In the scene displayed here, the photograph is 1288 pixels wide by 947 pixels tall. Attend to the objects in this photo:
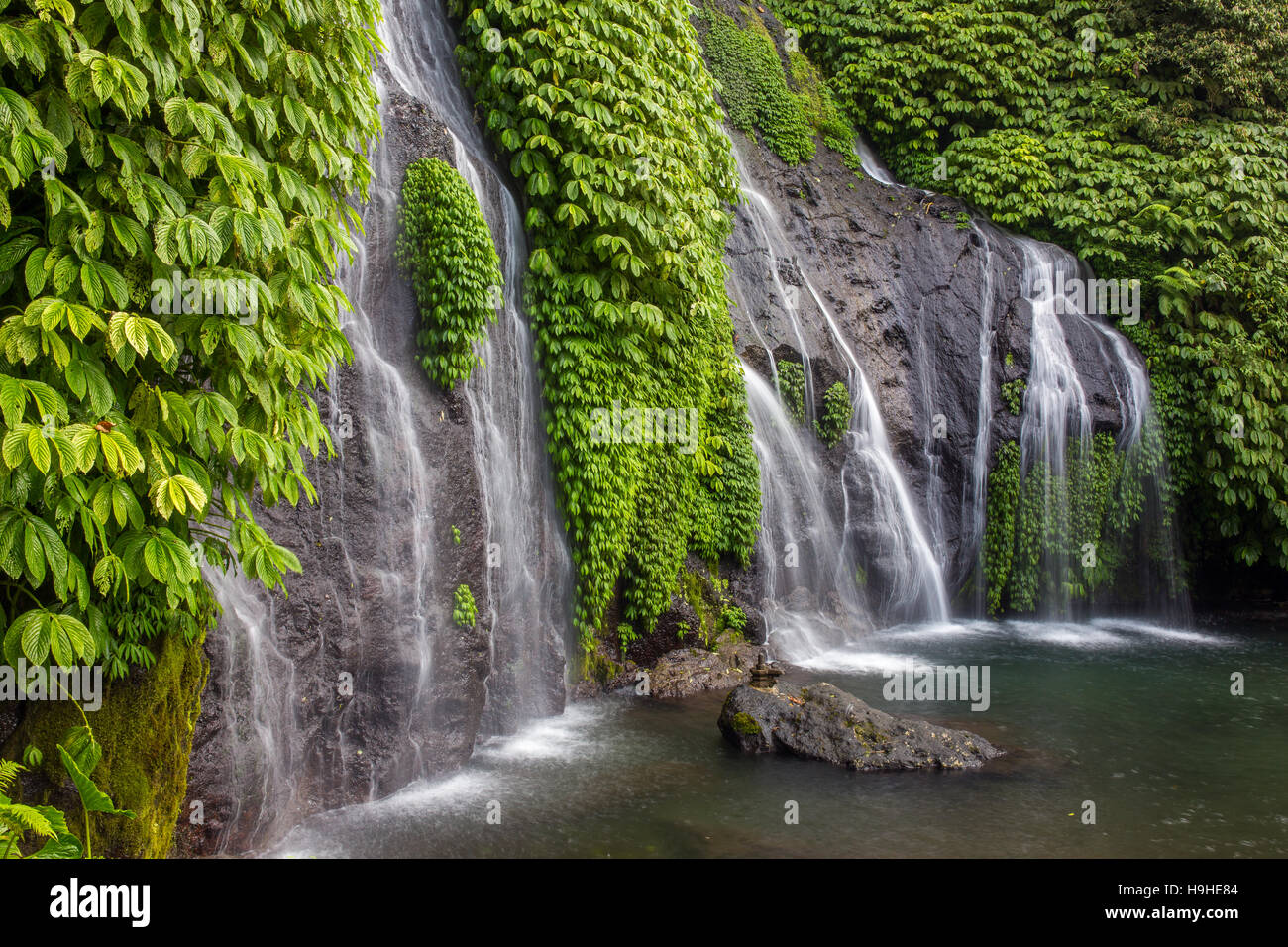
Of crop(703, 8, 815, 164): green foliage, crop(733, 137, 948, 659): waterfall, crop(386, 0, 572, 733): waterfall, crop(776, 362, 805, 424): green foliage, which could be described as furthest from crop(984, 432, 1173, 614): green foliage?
crop(386, 0, 572, 733): waterfall

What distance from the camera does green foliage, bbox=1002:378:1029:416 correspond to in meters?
14.3

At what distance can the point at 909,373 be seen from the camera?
14266mm

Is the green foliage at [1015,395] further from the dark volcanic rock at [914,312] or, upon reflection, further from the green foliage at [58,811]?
the green foliage at [58,811]

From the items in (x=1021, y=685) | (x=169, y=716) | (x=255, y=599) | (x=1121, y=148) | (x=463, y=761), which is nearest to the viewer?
(x=169, y=716)

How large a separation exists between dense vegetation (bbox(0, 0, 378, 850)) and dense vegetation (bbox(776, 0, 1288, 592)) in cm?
1371

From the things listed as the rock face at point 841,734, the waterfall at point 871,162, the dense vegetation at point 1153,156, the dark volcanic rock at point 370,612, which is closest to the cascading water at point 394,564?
the dark volcanic rock at point 370,612

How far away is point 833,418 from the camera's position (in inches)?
505

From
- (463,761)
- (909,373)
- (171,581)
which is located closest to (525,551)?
(463,761)

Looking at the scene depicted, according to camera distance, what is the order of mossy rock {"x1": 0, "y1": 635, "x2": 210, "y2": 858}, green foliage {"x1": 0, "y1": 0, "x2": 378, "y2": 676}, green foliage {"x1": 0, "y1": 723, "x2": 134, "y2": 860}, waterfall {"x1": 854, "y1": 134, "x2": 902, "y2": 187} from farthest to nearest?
waterfall {"x1": 854, "y1": 134, "x2": 902, "y2": 187} → mossy rock {"x1": 0, "y1": 635, "x2": 210, "y2": 858} → green foliage {"x1": 0, "y1": 0, "x2": 378, "y2": 676} → green foliage {"x1": 0, "y1": 723, "x2": 134, "y2": 860}

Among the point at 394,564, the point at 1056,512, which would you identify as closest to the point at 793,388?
the point at 1056,512

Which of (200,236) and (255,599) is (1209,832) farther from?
(200,236)

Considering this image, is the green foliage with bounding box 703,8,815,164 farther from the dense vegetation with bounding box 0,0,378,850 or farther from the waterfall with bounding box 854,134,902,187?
the dense vegetation with bounding box 0,0,378,850

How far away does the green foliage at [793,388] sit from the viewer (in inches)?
489

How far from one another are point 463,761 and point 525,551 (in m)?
2.01
